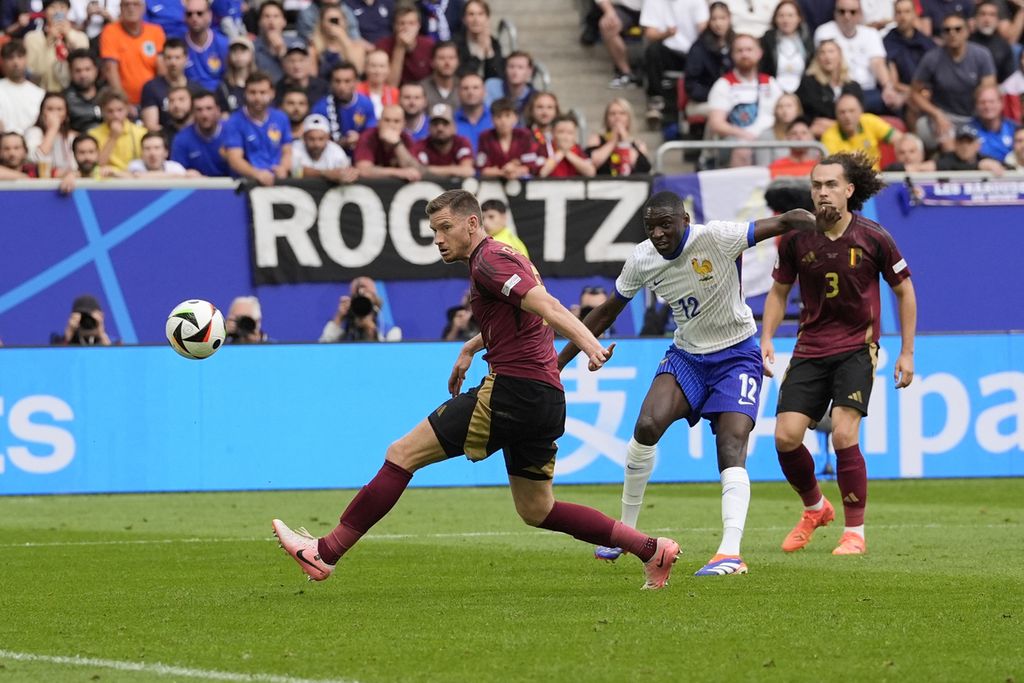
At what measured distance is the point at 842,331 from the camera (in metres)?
10.7

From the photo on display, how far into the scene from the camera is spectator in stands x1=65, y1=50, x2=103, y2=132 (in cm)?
1870

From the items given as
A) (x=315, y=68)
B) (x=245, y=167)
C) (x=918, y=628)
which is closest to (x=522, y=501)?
(x=918, y=628)

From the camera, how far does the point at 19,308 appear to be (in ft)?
59.8

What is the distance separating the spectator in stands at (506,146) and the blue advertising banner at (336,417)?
11.4 feet

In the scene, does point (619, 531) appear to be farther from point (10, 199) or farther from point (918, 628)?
point (10, 199)

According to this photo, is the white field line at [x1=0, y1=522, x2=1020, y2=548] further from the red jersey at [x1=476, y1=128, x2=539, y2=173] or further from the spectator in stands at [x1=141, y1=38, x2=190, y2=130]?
the spectator in stands at [x1=141, y1=38, x2=190, y2=130]

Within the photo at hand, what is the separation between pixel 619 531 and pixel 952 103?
1419cm

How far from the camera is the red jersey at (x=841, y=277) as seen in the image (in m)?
10.6

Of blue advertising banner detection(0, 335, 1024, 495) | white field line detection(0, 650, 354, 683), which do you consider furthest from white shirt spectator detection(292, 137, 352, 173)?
white field line detection(0, 650, 354, 683)

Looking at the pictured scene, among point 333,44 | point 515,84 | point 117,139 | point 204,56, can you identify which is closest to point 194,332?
point 117,139

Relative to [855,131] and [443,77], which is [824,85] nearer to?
[855,131]

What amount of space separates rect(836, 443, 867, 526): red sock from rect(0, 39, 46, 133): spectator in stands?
11190mm

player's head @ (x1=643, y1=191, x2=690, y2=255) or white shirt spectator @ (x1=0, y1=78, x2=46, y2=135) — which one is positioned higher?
player's head @ (x1=643, y1=191, x2=690, y2=255)

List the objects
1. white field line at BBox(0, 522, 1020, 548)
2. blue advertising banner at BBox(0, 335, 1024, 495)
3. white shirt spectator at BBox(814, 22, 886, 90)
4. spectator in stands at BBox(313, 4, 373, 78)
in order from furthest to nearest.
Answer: white shirt spectator at BBox(814, 22, 886, 90) → spectator in stands at BBox(313, 4, 373, 78) → blue advertising banner at BBox(0, 335, 1024, 495) → white field line at BBox(0, 522, 1020, 548)
